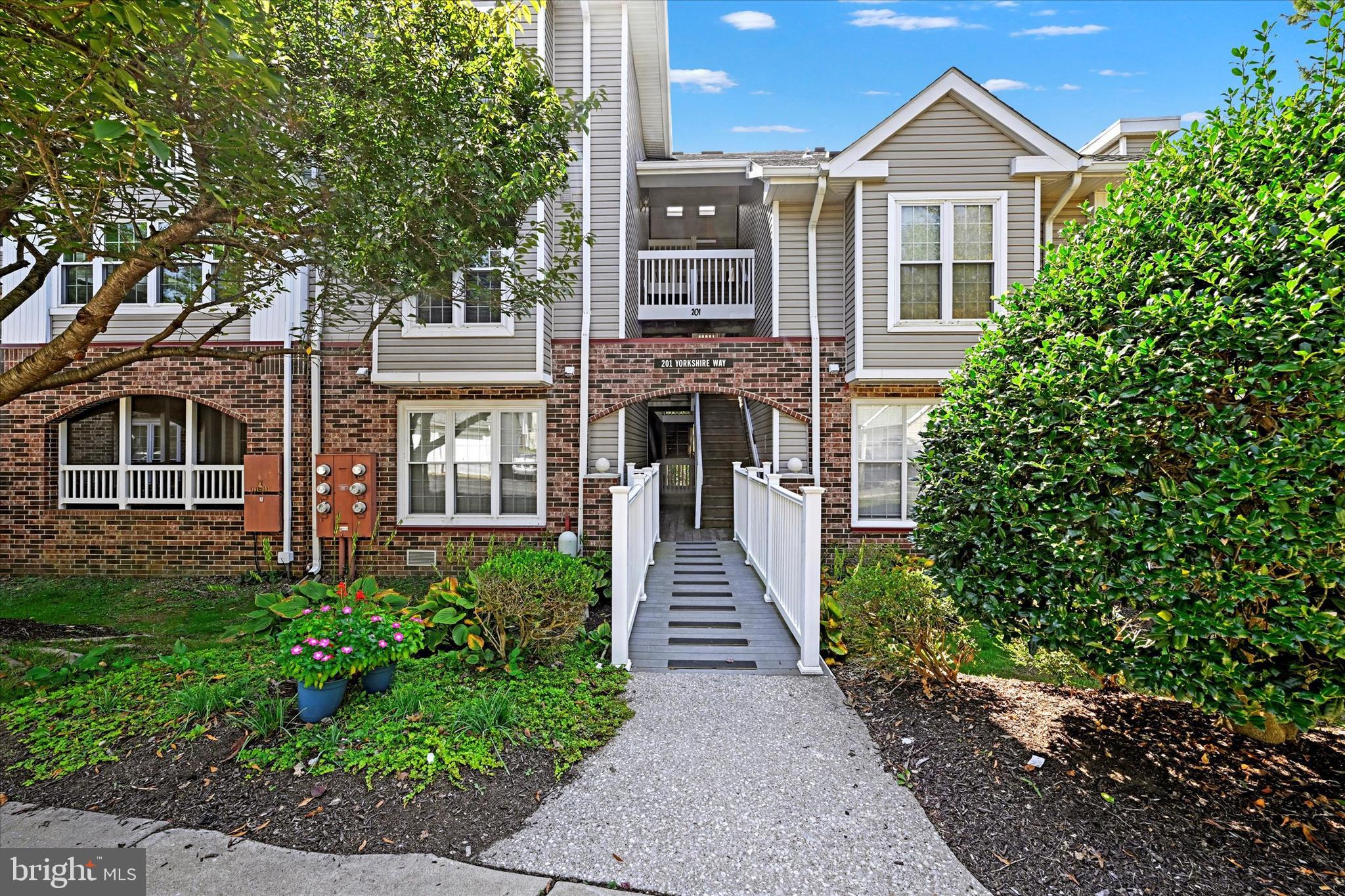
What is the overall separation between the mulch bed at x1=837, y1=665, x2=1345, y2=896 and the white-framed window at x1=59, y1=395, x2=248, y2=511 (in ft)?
31.7

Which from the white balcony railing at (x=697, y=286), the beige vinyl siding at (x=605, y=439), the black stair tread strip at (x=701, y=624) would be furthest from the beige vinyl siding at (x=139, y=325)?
the black stair tread strip at (x=701, y=624)

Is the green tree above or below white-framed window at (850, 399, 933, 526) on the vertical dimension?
above

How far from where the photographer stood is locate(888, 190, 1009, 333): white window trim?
7.75 metres

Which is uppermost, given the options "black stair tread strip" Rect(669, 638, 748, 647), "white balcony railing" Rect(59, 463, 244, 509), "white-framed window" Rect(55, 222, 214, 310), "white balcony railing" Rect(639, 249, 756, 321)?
"white balcony railing" Rect(639, 249, 756, 321)

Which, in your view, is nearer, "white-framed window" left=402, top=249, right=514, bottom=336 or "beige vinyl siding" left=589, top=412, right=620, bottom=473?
"white-framed window" left=402, top=249, right=514, bottom=336

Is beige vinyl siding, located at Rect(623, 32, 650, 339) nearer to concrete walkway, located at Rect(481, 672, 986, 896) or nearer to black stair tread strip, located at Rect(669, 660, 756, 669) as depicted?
black stair tread strip, located at Rect(669, 660, 756, 669)

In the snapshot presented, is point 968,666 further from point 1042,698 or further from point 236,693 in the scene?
point 236,693

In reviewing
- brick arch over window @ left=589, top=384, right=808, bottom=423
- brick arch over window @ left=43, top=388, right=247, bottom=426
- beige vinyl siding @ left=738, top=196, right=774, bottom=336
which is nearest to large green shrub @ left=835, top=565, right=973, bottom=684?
brick arch over window @ left=589, top=384, right=808, bottom=423

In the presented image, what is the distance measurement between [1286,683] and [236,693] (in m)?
5.64

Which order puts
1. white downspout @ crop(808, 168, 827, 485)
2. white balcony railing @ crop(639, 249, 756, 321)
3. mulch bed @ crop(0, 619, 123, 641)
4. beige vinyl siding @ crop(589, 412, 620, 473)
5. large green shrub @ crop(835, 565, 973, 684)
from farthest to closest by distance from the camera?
white balcony railing @ crop(639, 249, 756, 321)
beige vinyl siding @ crop(589, 412, 620, 473)
white downspout @ crop(808, 168, 827, 485)
mulch bed @ crop(0, 619, 123, 641)
large green shrub @ crop(835, 565, 973, 684)

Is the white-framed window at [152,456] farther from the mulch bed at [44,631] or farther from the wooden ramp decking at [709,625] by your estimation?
the wooden ramp decking at [709,625]

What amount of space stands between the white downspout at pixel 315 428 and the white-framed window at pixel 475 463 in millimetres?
1221

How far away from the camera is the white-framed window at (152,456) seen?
8.70 meters

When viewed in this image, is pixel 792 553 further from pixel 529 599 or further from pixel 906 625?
pixel 529 599
